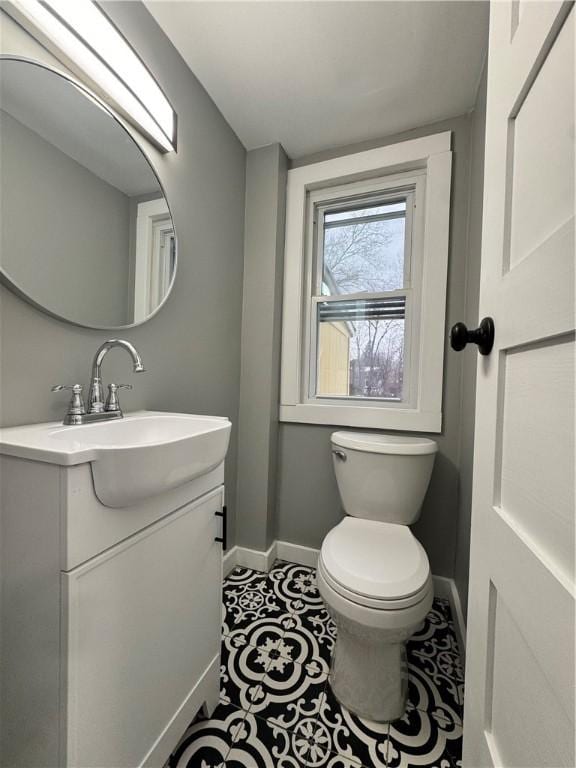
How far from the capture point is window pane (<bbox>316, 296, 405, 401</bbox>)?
5.34 feet

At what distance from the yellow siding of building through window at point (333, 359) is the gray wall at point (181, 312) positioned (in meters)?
0.47

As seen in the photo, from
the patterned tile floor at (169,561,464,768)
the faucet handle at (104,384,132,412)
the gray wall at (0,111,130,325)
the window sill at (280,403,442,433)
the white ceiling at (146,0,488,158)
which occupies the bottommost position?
the patterned tile floor at (169,561,464,768)

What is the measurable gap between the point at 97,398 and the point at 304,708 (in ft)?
3.67

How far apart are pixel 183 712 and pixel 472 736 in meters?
0.70

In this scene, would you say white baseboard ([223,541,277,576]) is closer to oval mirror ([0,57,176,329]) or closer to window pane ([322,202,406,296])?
oval mirror ([0,57,176,329])

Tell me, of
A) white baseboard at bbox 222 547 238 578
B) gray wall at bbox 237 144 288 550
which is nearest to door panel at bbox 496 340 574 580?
gray wall at bbox 237 144 288 550

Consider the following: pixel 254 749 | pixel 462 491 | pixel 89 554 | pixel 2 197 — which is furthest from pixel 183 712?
pixel 2 197

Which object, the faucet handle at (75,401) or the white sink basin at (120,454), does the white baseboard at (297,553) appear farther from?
the faucet handle at (75,401)

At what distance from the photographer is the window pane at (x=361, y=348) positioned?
1.63m

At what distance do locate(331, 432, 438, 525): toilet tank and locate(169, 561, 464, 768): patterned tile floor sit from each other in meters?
0.47

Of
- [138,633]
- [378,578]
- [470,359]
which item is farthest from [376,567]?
[470,359]

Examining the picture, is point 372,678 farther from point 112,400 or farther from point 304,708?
point 112,400

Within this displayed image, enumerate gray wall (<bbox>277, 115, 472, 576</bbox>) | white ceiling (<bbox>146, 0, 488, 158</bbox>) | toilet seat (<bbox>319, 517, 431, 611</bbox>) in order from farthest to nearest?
gray wall (<bbox>277, 115, 472, 576</bbox>) < white ceiling (<bbox>146, 0, 488, 158</bbox>) < toilet seat (<bbox>319, 517, 431, 611</bbox>)

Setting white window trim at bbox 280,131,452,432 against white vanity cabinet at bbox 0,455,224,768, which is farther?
white window trim at bbox 280,131,452,432
